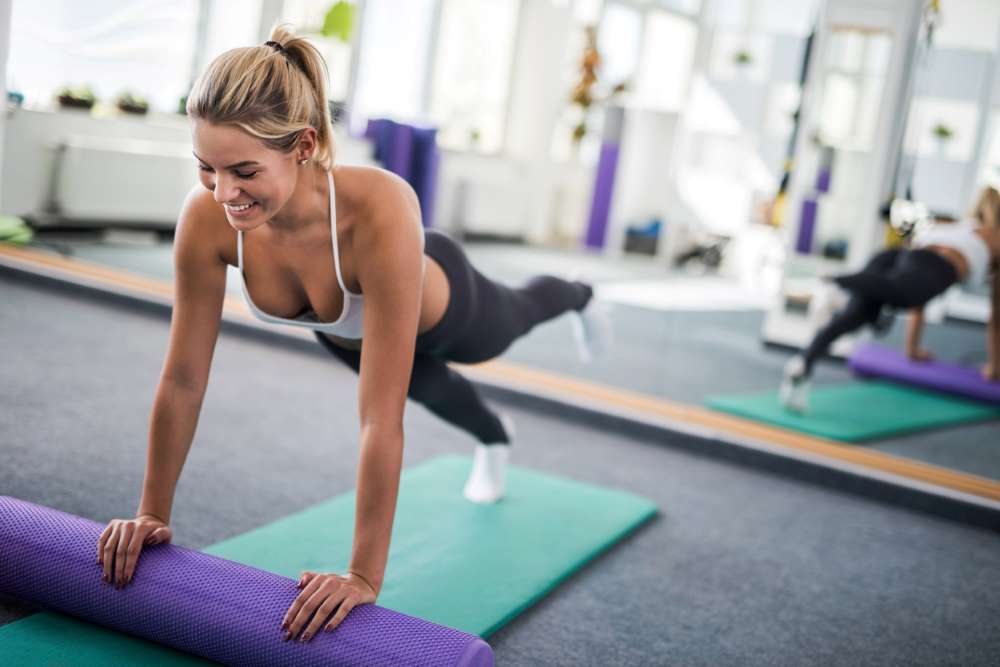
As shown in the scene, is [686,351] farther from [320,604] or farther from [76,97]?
[76,97]

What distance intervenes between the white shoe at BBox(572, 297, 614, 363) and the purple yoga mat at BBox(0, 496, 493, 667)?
1410mm

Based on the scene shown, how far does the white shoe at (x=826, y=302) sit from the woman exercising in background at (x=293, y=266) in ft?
5.49

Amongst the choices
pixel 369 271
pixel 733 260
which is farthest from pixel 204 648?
pixel 733 260

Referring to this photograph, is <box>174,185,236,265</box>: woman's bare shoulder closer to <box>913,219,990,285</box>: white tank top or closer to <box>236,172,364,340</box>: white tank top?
<box>236,172,364,340</box>: white tank top

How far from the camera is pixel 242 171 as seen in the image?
1271mm

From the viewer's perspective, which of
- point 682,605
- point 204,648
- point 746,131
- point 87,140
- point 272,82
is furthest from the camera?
point 87,140

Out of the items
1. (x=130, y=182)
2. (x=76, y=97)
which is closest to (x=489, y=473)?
(x=130, y=182)

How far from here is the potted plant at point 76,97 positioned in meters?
4.55

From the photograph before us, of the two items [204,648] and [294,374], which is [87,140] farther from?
[204,648]

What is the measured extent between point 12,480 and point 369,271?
1161 millimetres

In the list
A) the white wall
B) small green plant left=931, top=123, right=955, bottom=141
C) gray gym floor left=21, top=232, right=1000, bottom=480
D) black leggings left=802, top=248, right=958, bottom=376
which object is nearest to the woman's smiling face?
gray gym floor left=21, top=232, right=1000, bottom=480

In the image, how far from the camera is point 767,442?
3.17 m

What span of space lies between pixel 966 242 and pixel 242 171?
6.80 feet

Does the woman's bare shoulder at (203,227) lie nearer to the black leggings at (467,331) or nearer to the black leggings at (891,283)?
the black leggings at (467,331)
